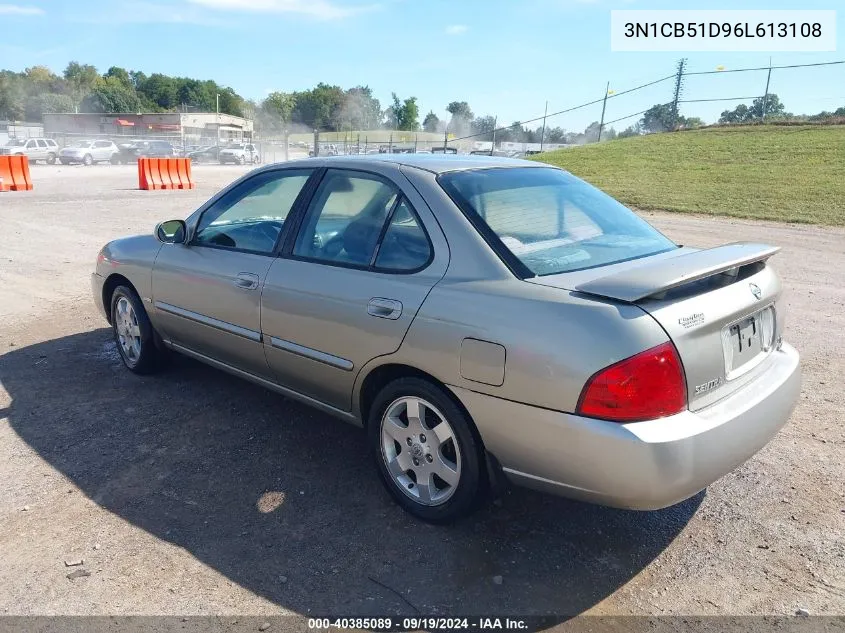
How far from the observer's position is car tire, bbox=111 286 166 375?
4.88 metres

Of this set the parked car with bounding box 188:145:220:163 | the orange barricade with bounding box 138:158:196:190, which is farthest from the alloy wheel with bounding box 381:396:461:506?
the parked car with bounding box 188:145:220:163

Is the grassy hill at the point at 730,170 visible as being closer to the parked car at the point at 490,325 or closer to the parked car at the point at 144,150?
the parked car at the point at 490,325

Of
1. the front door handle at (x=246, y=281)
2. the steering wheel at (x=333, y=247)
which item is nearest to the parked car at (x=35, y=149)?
the front door handle at (x=246, y=281)

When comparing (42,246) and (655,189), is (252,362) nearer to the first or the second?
(42,246)

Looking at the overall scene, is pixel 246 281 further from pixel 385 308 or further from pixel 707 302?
pixel 707 302

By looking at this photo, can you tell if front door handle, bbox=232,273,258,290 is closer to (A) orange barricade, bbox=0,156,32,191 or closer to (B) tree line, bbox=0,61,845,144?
(A) orange barricade, bbox=0,156,32,191

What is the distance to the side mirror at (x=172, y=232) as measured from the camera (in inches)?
176

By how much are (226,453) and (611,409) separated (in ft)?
7.65

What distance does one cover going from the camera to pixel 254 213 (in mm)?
4312

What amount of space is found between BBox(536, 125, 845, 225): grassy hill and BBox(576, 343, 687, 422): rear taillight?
14.9 m

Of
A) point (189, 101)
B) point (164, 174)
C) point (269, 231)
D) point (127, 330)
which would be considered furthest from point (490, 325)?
point (189, 101)

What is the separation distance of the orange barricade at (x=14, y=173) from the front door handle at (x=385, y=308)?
63.8 ft

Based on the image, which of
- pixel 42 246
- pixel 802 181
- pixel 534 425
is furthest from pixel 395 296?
pixel 802 181

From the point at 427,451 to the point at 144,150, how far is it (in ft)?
146
